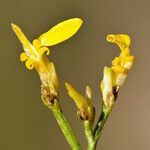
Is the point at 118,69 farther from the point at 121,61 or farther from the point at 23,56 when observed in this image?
the point at 23,56

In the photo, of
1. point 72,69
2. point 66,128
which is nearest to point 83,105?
point 66,128

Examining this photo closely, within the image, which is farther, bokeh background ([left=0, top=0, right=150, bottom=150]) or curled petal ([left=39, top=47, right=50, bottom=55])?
bokeh background ([left=0, top=0, right=150, bottom=150])

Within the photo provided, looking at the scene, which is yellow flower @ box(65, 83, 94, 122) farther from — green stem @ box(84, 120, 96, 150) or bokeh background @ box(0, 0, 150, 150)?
bokeh background @ box(0, 0, 150, 150)

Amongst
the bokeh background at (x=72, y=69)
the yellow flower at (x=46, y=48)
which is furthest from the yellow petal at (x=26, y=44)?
the bokeh background at (x=72, y=69)

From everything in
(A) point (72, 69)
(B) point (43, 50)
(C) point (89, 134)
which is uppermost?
(B) point (43, 50)

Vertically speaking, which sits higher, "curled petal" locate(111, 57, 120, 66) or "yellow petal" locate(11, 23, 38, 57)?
"yellow petal" locate(11, 23, 38, 57)

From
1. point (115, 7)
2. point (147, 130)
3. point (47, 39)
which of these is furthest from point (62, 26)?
point (115, 7)

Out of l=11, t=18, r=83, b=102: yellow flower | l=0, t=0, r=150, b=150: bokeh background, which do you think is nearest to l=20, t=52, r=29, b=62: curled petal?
l=11, t=18, r=83, b=102: yellow flower
